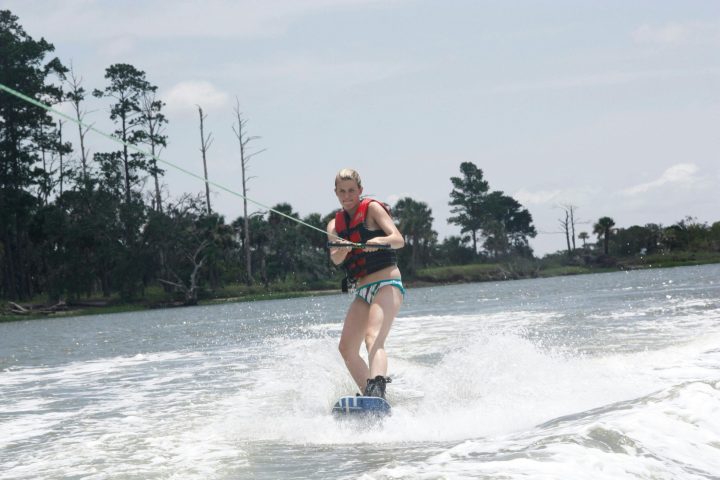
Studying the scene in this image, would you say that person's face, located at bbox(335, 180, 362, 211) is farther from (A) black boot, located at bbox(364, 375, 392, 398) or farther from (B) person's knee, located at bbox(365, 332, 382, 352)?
(A) black boot, located at bbox(364, 375, 392, 398)

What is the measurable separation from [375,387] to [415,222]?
235 ft

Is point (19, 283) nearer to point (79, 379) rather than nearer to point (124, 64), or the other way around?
point (124, 64)

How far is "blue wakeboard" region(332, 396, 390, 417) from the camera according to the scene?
5.50 meters

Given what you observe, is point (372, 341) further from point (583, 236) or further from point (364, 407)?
point (583, 236)

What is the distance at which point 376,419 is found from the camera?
549 cm

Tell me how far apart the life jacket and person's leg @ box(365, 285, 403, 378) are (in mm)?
185

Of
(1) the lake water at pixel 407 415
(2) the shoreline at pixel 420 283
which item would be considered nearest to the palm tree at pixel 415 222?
(2) the shoreline at pixel 420 283

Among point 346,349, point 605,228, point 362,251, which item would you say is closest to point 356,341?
point 346,349

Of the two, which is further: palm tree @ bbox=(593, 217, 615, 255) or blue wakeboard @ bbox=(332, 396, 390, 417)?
palm tree @ bbox=(593, 217, 615, 255)

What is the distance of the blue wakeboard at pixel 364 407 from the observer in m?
5.50

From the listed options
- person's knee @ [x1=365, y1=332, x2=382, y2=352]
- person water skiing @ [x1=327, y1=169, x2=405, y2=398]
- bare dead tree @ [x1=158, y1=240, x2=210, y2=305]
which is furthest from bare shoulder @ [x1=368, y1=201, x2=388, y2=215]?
bare dead tree @ [x1=158, y1=240, x2=210, y2=305]

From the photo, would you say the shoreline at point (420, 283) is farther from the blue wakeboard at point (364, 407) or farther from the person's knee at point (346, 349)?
the blue wakeboard at point (364, 407)

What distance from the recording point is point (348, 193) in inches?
236

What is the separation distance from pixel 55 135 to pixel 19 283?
379 inches
